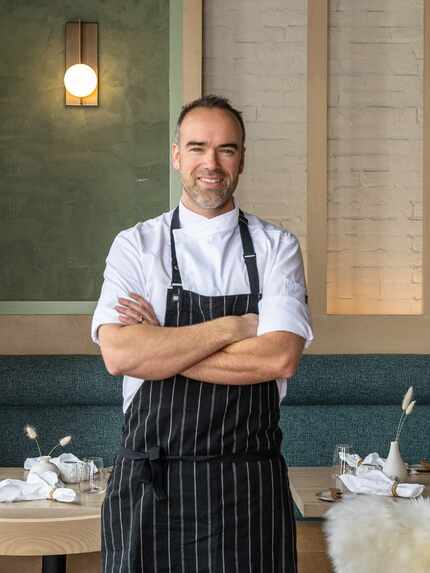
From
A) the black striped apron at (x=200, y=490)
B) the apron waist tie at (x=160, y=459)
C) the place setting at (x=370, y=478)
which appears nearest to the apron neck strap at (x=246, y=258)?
the black striped apron at (x=200, y=490)

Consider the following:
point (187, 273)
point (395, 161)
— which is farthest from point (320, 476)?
point (395, 161)

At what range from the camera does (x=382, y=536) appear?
1787mm

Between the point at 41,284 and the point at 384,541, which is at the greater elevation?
the point at 41,284

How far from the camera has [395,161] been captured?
498 cm

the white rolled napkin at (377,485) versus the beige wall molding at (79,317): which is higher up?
the beige wall molding at (79,317)

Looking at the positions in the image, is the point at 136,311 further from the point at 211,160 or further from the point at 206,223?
the point at 211,160

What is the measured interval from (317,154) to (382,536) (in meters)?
3.30

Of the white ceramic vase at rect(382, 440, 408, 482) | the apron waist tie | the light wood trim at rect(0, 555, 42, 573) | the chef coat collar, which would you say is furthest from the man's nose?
the light wood trim at rect(0, 555, 42, 573)

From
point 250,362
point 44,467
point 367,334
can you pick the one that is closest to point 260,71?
point 367,334

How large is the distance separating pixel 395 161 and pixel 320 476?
2075mm

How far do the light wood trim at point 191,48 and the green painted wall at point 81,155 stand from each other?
102 mm

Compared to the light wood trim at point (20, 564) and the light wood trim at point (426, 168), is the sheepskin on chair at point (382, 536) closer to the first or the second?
the light wood trim at point (20, 564)

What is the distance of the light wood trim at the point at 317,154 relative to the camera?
4848 mm

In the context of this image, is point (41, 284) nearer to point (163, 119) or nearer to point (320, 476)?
point (163, 119)
